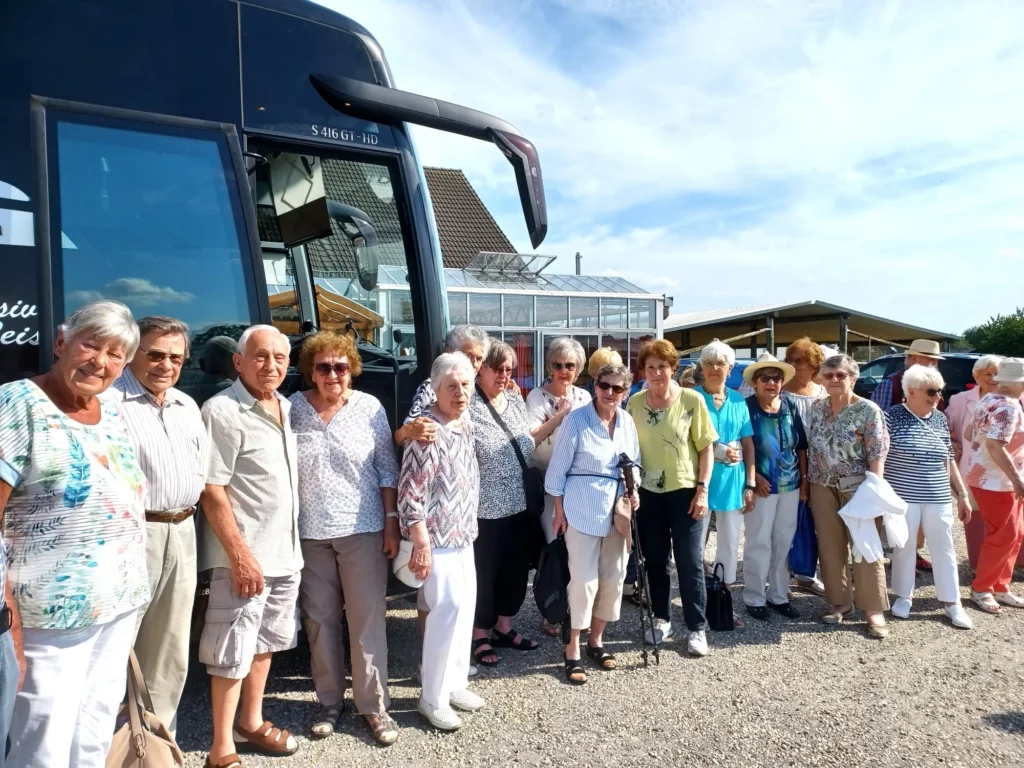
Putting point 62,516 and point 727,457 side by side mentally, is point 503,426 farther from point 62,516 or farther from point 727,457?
point 62,516

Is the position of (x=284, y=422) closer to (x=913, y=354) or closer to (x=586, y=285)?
(x=913, y=354)

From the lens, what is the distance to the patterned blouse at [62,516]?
1883 mm

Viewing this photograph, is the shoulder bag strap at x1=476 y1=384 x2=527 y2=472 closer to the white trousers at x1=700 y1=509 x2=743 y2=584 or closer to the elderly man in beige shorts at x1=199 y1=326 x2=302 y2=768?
the elderly man in beige shorts at x1=199 y1=326 x2=302 y2=768

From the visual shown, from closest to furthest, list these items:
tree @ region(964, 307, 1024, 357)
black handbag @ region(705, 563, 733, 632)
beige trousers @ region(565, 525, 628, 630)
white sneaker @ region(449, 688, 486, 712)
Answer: white sneaker @ region(449, 688, 486, 712), beige trousers @ region(565, 525, 628, 630), black handbag @ region(705, 563, 733, 632), tree @ region(964, 307, 1024, 357)

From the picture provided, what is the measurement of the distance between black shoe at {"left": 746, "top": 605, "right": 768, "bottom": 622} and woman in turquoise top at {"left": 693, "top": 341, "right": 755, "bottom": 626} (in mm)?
190

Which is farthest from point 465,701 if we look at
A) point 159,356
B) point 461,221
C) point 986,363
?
point 461,221

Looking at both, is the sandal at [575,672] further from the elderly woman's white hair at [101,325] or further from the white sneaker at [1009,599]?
the white sneaker at [1009,599]

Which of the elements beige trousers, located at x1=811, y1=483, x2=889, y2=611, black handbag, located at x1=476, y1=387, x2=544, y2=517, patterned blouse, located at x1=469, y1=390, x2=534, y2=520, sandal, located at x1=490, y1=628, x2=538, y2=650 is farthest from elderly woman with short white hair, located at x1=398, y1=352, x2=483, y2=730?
beige trousers, located at x1=811, y1=483, x2=889, y2=611

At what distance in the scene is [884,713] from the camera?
3.20 meters

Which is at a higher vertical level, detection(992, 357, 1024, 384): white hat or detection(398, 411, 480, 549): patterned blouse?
detection(992, 357, 1024, 384): white hat

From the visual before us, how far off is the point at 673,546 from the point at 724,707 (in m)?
1.00

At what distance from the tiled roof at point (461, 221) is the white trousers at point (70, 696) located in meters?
15.7

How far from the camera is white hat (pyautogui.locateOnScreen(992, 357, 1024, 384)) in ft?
15.2

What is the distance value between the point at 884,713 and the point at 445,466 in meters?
2.38
